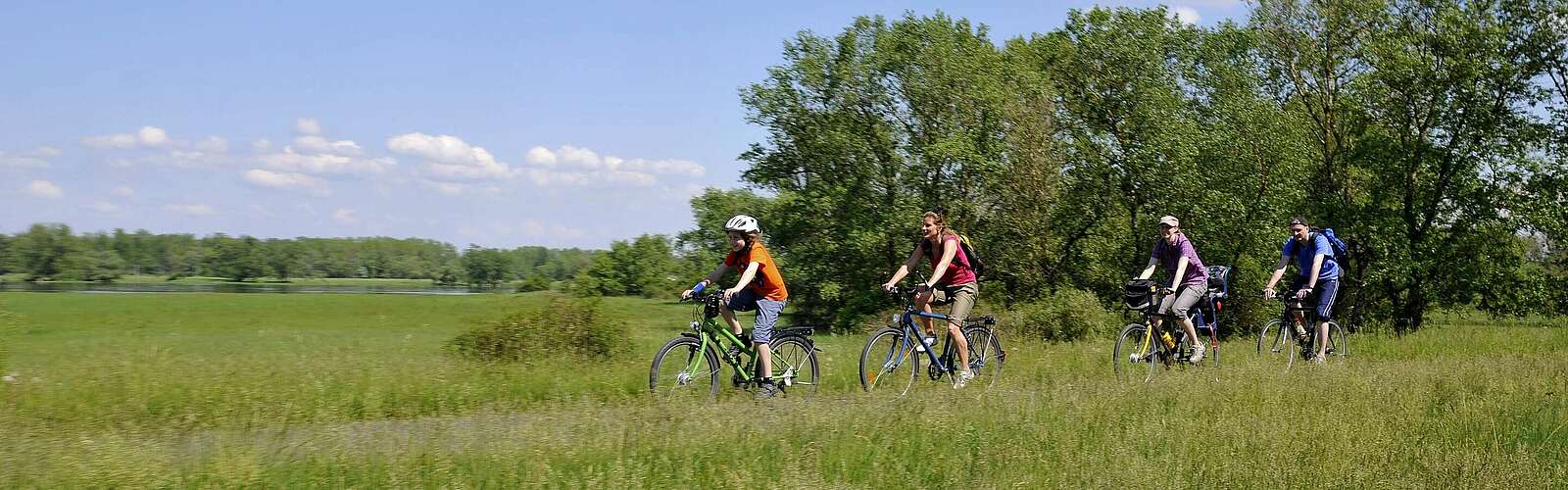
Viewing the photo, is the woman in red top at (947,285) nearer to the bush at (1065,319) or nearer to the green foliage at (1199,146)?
the bush at (1065,319)

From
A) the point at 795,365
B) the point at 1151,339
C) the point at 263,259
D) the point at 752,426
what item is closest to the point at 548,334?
the point at 795,365

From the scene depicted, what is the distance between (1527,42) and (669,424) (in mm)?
25029

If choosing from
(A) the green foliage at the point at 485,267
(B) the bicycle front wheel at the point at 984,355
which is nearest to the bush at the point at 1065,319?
(B) the bicycle front wheel at the point at 984,355

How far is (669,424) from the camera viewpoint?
7.07 m

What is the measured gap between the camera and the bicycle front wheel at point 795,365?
9750mm

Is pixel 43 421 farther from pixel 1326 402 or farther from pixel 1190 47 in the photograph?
pixel 1190 47

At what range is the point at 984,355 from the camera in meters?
10.9

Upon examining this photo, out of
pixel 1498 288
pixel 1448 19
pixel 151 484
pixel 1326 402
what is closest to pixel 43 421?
pixel 151 484

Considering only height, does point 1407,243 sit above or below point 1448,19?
below

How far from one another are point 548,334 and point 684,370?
4066mm

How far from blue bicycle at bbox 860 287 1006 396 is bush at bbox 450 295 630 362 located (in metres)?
3.57

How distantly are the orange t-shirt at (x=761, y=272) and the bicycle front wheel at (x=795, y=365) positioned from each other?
1.50 ft

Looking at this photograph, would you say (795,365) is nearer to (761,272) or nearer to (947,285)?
(761,272)

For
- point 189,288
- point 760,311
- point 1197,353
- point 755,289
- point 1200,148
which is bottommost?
point 1197,353
